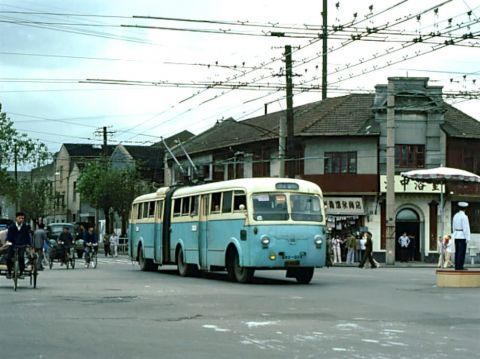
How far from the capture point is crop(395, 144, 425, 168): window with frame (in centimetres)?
5534

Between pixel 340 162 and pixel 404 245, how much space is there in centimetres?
653

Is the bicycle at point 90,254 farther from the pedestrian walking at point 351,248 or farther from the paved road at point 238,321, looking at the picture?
the pedestrian walking at point 351,248

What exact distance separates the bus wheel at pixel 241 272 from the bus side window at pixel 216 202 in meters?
1.67

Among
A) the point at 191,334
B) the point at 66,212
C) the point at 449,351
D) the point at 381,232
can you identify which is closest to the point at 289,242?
the point at 191,334

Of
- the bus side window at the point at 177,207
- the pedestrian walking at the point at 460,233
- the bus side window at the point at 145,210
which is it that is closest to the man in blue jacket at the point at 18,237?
the bus side window at the point at 177,207

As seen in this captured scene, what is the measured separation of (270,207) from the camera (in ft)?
78.8

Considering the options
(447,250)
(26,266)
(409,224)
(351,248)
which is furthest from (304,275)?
(409,224)

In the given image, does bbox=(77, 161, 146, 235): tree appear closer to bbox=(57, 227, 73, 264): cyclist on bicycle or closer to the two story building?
the two story building

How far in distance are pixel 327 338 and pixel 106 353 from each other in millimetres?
3130

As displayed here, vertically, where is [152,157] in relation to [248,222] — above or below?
above

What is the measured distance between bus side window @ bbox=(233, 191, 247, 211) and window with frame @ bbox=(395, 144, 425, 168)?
31773mm

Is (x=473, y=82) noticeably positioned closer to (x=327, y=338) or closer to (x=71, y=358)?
(x=327, y=338)

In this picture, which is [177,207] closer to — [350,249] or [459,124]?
[350,249]

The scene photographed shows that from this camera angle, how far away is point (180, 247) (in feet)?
96.1
